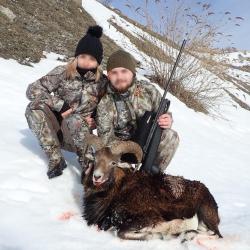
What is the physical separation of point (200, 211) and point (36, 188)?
173cm

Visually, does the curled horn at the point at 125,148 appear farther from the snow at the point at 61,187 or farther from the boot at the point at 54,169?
the boot at the point at 54,169

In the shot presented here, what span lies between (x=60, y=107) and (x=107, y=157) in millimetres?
1311

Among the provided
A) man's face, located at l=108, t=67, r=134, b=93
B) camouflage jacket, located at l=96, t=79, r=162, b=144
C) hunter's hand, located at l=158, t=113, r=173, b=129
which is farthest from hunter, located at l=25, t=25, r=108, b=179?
hunter's hand, located at l=158, t=113, r=173, b=129

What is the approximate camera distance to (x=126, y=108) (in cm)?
529

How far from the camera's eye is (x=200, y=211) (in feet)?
14.1

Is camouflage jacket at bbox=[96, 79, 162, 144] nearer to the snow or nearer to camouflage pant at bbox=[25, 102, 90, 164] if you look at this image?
camouflage pant at bbox=[25, 102, 90, 164]

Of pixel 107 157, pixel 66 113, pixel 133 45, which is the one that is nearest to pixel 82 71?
pixel 66 113

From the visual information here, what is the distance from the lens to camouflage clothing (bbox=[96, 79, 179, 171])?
17.2ft

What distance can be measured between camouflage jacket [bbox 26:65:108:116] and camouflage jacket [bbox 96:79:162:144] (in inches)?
7.6

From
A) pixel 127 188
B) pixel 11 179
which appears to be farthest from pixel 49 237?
pixel 11 179

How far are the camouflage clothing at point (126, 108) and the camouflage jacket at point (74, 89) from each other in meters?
0.20

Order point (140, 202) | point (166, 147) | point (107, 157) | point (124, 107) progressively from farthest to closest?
point (124, 107), point (166, 147), point (107, 157), point (140, 202)

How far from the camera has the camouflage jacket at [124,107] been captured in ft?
17.3

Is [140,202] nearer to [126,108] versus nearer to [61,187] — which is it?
[61,187]
